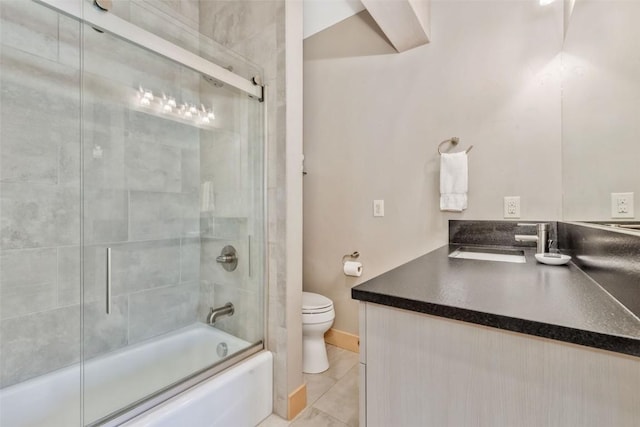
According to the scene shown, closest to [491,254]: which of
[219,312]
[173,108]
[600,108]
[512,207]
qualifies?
[512,207]

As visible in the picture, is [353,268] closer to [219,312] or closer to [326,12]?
[219,312]

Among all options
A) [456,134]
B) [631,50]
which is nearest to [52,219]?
[456,134]

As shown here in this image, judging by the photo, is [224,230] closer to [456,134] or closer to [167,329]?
[167,329]

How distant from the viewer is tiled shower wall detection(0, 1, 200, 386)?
1.28 metres

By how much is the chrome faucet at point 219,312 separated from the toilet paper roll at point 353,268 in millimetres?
840

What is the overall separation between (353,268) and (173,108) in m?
1.62

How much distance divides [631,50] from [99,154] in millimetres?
2199

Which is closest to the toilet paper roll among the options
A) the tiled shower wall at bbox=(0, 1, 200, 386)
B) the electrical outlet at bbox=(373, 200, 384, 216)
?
the electrical outlet at bbox=(373, 200, 384, 216)

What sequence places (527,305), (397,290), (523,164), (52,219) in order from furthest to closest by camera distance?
(523,164) < (52,219) < (397,290) < (527,305)

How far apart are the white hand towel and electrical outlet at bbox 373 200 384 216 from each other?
43 cm

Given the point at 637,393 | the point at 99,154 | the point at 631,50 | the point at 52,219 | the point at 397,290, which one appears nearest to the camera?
the point at 637,393

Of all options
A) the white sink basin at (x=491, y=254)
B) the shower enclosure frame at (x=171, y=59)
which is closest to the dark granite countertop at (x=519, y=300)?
the white sink basin at (x=491, y=254)

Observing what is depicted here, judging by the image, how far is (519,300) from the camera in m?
0.65

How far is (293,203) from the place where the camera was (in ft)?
4.95
